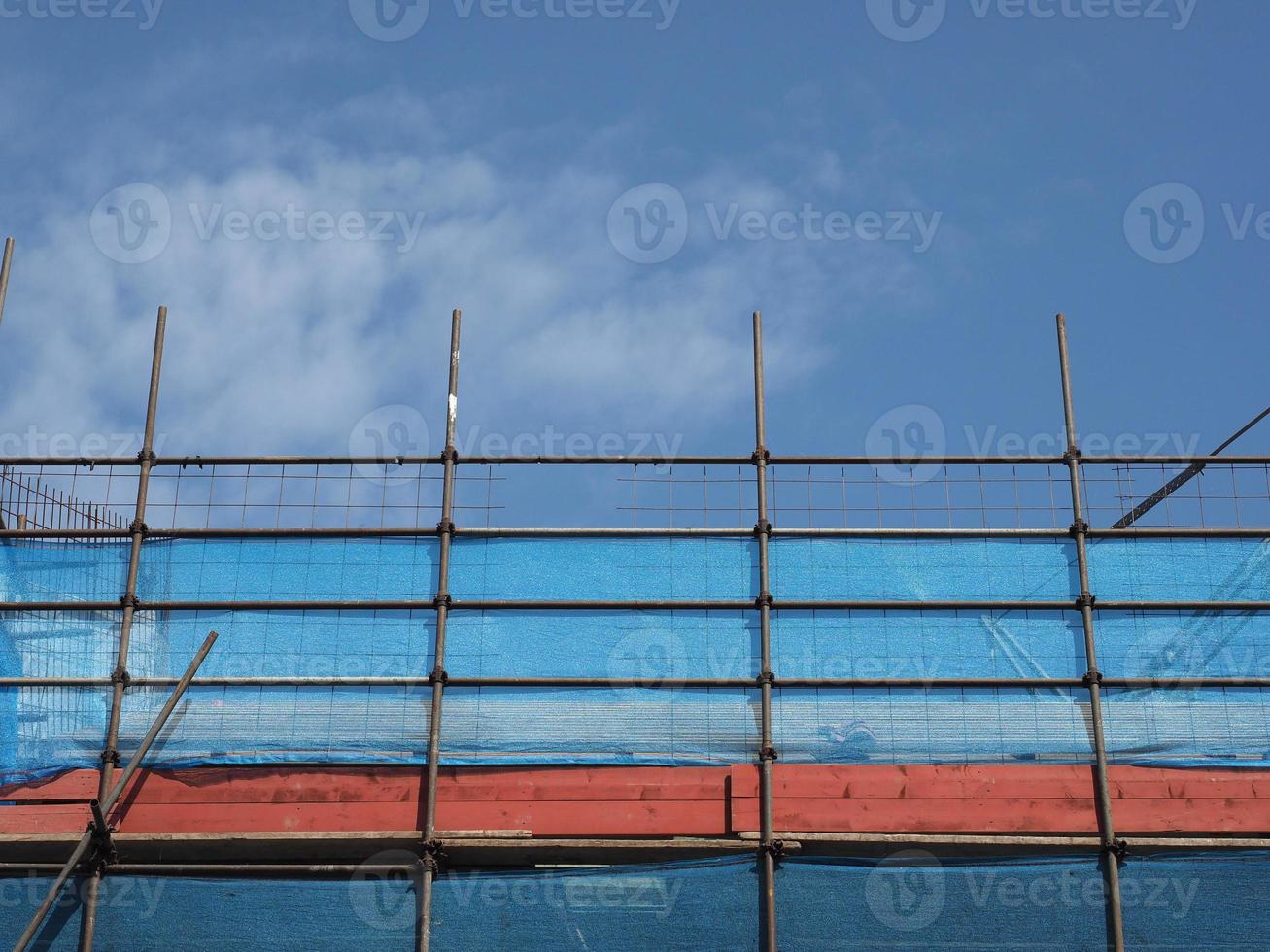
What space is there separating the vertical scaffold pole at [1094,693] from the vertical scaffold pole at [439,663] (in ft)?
21.0

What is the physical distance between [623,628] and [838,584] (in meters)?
2.27

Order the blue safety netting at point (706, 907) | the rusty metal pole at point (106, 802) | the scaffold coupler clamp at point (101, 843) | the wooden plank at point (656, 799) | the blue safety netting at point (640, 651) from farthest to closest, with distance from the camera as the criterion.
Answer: the blue safety netting at point (640, 651), the wooden plank at point (656, 799), the scaffold coupler clamp at point (101, 843), the blue safety netting at point (706, 907), the rusty metal pole at point (106, 802)

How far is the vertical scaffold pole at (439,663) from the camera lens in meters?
14.5

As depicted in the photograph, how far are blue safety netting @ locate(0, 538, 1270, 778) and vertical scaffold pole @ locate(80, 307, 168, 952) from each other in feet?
0.42

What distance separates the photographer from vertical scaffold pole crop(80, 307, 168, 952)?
14586 millimetres

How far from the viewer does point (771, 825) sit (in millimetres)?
14781

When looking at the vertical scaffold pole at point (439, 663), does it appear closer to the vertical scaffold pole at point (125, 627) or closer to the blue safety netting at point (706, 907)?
the blue safety netting at point (706, 907)
